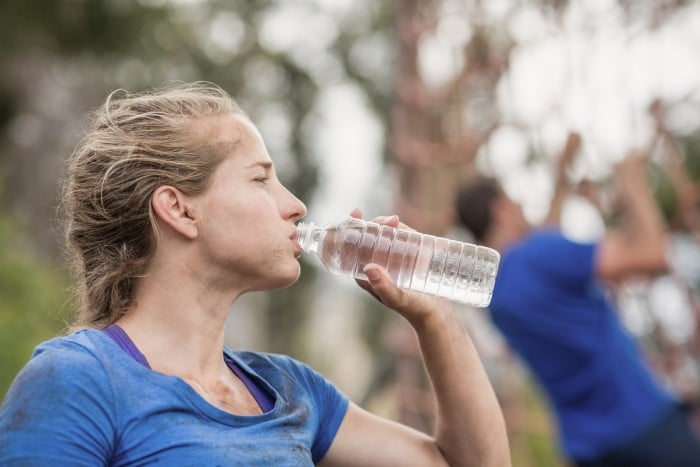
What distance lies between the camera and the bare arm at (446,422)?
6.23 feet

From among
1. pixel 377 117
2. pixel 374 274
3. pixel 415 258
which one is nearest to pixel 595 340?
pixel 415 258

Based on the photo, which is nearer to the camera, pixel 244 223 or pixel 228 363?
pixel 244 223

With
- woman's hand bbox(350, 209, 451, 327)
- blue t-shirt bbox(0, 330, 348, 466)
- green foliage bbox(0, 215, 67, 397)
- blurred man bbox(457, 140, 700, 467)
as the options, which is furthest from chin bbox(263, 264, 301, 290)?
green foliage bbox(0, 215, 67, 397)

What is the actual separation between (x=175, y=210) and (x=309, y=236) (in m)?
0.33

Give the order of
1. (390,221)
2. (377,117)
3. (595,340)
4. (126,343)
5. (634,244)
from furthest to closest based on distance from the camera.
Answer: (377,117), (595,340), (634,244), (390,221), (126,343)

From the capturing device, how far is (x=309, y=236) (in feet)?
6.48

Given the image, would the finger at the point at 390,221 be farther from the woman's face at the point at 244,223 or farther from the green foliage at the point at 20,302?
the green foliage at the point at 20,302

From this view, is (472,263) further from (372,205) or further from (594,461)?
(372,205)

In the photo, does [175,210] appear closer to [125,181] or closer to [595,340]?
[125,181]

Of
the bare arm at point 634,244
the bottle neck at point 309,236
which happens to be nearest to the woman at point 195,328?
the bottle neck at point 309,236

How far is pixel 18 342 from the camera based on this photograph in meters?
4.56

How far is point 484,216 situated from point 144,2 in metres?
5.28

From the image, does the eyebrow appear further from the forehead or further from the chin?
the chin

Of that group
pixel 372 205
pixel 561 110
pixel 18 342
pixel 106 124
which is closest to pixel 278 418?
pixel 106 124
